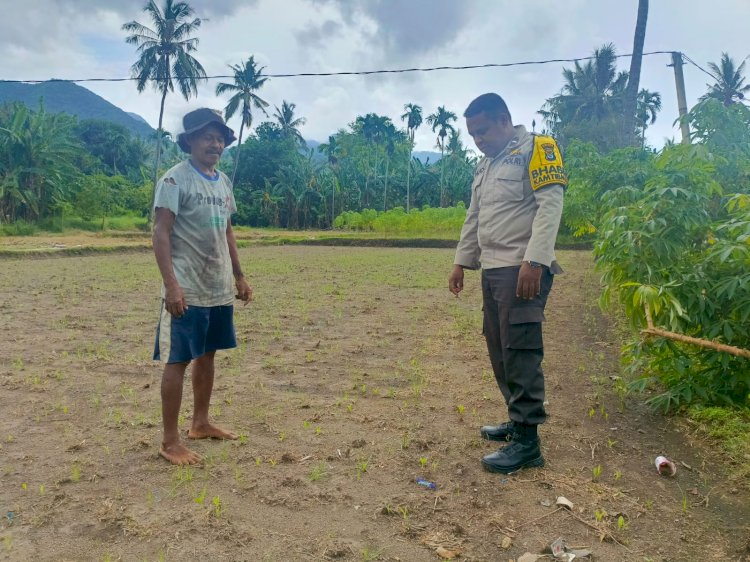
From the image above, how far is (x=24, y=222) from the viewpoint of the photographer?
97.9 feet

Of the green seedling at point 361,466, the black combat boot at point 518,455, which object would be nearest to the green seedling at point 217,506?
the green seedling at point 361,466

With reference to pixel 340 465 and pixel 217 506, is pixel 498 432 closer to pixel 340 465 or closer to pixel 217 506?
pixel 340 465

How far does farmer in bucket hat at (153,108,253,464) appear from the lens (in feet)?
9.32

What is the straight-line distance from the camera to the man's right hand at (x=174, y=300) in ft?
9.20

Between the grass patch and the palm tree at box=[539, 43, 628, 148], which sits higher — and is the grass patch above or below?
below

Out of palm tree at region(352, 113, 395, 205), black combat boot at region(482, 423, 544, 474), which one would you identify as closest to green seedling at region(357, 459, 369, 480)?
black combat boot at region(482, 423, 544, 474)

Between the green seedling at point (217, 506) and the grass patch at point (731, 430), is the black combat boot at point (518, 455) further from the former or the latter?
the green seedling at point (217, 506)

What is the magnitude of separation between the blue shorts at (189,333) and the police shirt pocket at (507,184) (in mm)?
1540

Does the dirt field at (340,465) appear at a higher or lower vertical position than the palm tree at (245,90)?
lower

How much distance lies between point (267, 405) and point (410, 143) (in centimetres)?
4906

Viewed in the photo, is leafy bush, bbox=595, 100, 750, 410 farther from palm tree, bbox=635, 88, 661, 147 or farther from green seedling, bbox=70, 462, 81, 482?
palm tree, bbox=635, 88, 661, 147

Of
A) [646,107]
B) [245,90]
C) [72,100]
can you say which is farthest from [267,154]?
[72,100]

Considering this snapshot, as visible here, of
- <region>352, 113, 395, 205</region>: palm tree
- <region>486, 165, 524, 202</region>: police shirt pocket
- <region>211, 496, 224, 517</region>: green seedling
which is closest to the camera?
<region>211, 496, 224, 517</region>: green seedling

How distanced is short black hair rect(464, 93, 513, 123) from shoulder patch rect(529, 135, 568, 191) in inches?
9.4
